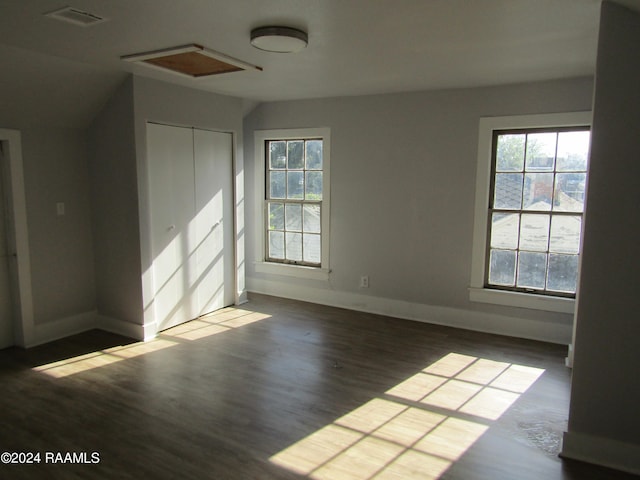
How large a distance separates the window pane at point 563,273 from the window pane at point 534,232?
0.48ft

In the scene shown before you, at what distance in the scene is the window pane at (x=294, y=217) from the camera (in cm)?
554

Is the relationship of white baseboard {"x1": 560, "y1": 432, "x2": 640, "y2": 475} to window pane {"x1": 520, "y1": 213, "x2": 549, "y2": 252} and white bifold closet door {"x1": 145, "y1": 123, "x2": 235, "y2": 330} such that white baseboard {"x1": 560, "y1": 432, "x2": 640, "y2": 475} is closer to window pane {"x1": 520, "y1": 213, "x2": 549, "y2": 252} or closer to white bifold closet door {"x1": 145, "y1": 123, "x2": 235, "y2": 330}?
window pane {"x1": 520, "y1": 213, "x2": 549, "y2": 252}

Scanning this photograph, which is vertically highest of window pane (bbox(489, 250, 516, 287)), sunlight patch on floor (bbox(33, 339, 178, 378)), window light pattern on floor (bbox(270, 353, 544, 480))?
window pane (bbox(489, 250, 516, 287))

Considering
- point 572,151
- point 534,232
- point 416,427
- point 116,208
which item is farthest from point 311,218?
point 416,427

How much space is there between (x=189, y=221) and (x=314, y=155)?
174 cm

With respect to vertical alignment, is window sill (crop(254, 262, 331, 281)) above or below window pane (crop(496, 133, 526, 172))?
below

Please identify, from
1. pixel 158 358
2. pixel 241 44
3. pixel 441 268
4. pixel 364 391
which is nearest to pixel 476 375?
pixel 364 391

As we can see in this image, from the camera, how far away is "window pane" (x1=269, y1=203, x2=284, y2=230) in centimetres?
568

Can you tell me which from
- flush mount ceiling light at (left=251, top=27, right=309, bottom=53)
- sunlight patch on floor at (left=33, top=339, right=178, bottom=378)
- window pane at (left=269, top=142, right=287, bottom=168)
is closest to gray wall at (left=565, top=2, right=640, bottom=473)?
flush mount ceiling light at (left=251, top=27, right=309, bottom=53)

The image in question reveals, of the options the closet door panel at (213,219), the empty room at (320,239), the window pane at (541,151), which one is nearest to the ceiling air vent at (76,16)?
the empty room at (320,239)

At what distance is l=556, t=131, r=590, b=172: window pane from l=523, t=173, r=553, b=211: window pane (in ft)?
0.50

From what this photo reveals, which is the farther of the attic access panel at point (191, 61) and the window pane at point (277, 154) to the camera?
the window pane at point (277, 154)

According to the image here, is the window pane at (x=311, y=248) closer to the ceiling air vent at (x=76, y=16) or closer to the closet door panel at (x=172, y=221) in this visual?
the closet door panel at (x=172, y=221)

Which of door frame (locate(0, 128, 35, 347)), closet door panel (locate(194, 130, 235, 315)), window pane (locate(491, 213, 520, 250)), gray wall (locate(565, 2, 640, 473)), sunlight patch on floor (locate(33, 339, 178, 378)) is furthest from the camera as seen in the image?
closet door panel (locate(194, 130, 235, 315))
